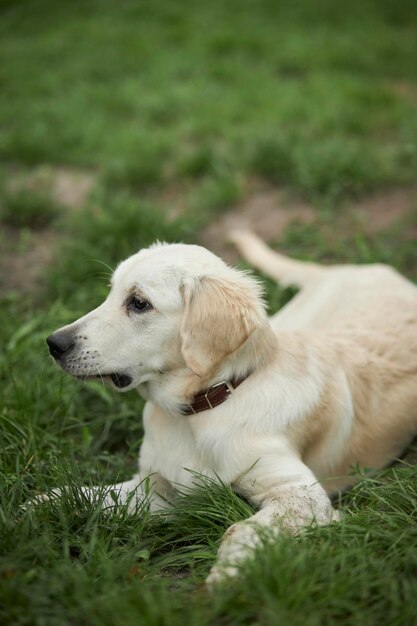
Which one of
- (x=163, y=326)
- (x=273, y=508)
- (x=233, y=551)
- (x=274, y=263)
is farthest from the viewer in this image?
(x=274, y=263)

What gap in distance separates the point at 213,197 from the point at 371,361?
109 inches

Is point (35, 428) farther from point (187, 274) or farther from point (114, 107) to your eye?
point (114, 107)

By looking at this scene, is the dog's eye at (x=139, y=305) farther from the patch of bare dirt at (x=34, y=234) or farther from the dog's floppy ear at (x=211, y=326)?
the patch of bare dirt at (x=34, y=234)

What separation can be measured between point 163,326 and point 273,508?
0.86 metres

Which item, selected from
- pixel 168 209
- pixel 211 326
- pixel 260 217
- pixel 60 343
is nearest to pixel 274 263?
pixel 260 217

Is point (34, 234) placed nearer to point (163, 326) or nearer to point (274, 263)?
point (274, 263)

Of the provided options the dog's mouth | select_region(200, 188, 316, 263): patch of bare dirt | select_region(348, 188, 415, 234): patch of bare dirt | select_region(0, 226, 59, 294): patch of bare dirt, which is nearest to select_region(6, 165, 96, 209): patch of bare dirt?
select_region(0, 226, 59, 294): patch of bare dirt

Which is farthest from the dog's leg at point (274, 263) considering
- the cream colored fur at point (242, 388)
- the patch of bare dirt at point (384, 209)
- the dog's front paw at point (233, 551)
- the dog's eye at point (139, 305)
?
the dog's front paw at point (233, 551)

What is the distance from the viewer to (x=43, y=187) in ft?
18.5

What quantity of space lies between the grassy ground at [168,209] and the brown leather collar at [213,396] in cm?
34

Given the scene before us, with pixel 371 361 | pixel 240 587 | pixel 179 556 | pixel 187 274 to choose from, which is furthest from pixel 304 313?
pixel 240 587

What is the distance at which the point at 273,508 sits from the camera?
96.5 inches

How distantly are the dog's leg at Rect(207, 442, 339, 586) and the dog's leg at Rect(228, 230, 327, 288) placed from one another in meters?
1.78

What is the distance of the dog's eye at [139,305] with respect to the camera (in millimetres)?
2686
